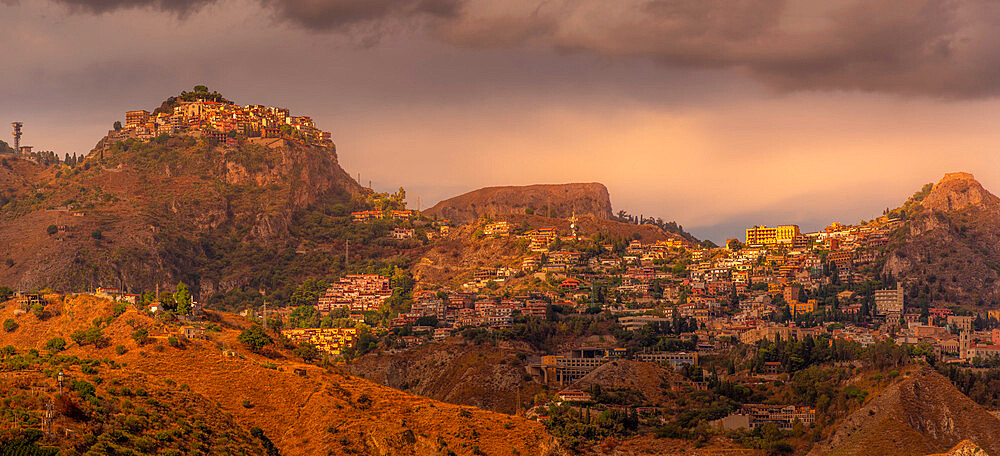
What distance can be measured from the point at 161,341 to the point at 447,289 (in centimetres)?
8620

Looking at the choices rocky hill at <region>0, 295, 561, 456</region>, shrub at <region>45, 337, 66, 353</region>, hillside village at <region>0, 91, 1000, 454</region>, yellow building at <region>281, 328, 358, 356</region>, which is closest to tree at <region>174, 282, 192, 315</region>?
hillside village at <region>0, 91, 1000, 454</region>

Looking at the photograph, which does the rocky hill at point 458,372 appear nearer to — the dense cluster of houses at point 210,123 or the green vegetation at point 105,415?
the green vegetation at point 105,415

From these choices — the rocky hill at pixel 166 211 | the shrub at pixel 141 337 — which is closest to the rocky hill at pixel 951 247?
the rocky hill at pixel 166 211

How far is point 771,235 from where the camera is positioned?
7121 inches

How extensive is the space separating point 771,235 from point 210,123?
236 ft

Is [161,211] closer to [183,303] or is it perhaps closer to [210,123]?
[210,123]

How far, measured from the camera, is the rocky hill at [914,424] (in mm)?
92875

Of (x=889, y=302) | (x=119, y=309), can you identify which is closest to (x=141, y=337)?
(x=119, y=309)

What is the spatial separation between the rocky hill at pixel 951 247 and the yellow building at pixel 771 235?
13.9m

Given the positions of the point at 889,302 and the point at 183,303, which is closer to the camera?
the point at 183,303

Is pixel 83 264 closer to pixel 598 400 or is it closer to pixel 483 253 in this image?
pixel 483 253

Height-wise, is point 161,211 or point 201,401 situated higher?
point 161,211

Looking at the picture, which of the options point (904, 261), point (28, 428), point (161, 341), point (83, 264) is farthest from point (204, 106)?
point (28, 428)

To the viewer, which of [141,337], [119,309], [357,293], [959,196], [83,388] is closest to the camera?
[83,388]
